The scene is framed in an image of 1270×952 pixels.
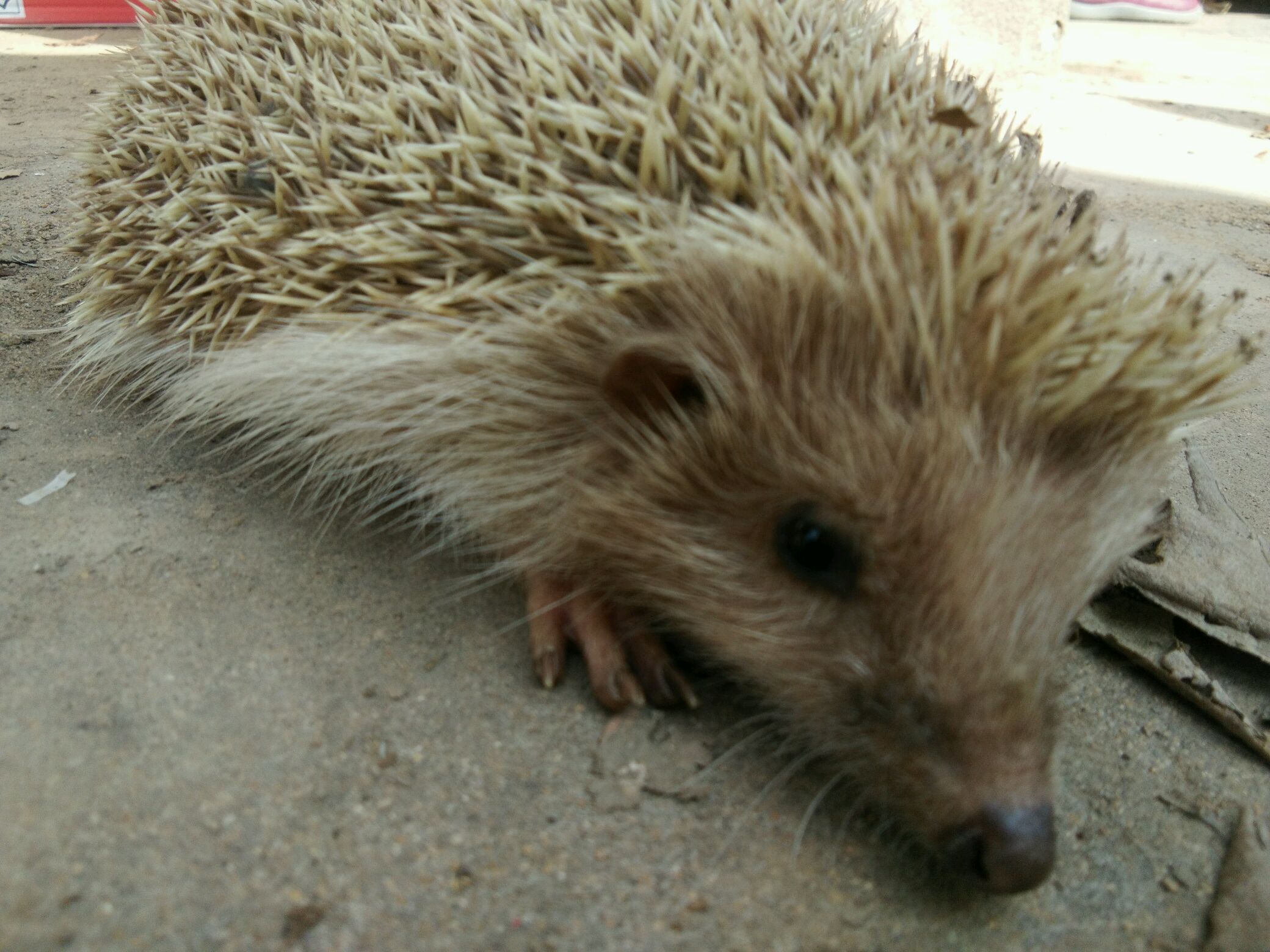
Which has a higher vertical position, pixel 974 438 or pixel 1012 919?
pixel 974 438

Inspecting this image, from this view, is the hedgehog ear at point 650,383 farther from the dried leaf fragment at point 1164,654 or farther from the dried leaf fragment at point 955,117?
the dried leaf fragment at point 1164,654

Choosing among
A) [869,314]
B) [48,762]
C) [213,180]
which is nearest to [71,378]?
[213,180]

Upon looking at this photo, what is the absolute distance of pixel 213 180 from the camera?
2508mm

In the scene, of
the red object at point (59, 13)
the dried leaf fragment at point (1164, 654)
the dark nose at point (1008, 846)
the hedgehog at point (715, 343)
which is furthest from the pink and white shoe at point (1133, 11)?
→ the dark nose at point (1008, 846)

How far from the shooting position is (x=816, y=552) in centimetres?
183

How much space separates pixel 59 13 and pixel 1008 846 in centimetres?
1023

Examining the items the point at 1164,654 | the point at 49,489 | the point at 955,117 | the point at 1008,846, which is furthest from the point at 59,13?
the point at 1008,846

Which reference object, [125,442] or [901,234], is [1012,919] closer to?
[901,234]

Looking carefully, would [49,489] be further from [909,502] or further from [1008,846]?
[1008,846]

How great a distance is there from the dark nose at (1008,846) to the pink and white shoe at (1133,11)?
13.3m

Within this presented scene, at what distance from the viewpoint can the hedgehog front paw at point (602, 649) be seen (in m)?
2.10

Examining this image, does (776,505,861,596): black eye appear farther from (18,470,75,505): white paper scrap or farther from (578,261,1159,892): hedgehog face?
(18,470,75,505): white paper scrap

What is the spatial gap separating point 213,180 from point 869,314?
5.53ft

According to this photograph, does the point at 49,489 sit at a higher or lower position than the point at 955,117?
lower
